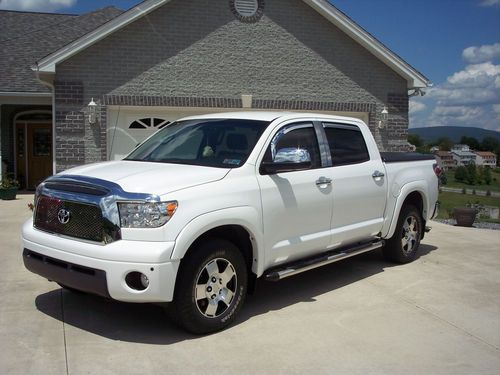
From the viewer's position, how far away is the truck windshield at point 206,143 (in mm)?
5363

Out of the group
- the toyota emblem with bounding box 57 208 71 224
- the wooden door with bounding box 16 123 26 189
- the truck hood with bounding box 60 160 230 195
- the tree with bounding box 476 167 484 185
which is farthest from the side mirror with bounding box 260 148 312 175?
the tree with bounding box 476 167 484 185

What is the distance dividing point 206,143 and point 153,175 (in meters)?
1.07

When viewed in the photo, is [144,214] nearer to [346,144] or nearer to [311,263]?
[311,263]

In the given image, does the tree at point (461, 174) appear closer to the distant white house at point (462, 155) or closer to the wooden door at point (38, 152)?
the distant white house at point (462, 155)

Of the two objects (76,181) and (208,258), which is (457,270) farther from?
(76,181)

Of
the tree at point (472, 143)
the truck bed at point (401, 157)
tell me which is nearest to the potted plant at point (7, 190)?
the truck bed at point (401, 157)

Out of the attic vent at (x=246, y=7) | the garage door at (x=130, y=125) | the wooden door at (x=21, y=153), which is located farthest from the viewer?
the wooden door at (x=21, y=153)

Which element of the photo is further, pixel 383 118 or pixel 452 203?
pixel 452 203

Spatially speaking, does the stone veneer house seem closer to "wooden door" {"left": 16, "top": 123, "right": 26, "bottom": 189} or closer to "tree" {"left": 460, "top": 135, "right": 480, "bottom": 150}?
"wooden door" {"left": 16, "top": 123, "right": 26, "bottom": 189}

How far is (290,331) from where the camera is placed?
497 centimetres

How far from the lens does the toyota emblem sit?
15.3 feet

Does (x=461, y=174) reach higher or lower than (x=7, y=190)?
lower

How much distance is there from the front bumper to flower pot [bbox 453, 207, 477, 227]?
8.91 meters

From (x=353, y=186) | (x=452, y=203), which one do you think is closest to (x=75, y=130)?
(x=353, y=186)
